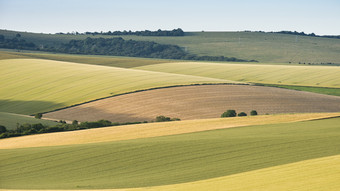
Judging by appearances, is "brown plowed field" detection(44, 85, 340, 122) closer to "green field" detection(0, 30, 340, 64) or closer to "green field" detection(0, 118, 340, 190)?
"green field" detection(0, 118, 340, 190)

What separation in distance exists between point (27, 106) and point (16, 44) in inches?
4030

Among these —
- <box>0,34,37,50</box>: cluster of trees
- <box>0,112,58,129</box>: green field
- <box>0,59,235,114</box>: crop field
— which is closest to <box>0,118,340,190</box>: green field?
<box>0,112,58,129</box>: green field

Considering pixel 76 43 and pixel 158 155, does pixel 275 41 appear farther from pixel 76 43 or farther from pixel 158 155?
pixel 158 155

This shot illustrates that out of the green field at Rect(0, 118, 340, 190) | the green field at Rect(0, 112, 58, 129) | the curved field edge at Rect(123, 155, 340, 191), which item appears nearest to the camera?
the curved field edge at Rect(123, 155, 340, 191)

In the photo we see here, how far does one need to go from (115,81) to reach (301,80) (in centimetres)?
3453

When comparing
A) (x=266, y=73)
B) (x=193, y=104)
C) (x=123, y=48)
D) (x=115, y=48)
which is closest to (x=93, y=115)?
(x=193, y=104)

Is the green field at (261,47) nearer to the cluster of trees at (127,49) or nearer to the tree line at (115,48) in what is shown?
the tree line at (115,48)

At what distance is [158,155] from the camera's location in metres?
27.8

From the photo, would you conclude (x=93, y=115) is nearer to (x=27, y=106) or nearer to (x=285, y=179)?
(x=27, y=106)

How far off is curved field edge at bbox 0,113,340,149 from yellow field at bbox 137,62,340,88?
4531 centimetres

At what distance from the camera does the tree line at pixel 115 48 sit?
15738 centimetres

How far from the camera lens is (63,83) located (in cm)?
7562

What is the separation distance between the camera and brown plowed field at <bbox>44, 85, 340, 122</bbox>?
55.7 m

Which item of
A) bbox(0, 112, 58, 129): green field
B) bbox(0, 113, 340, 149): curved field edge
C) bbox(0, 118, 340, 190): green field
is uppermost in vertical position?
bbox(0, 118, 340, 190): green field
